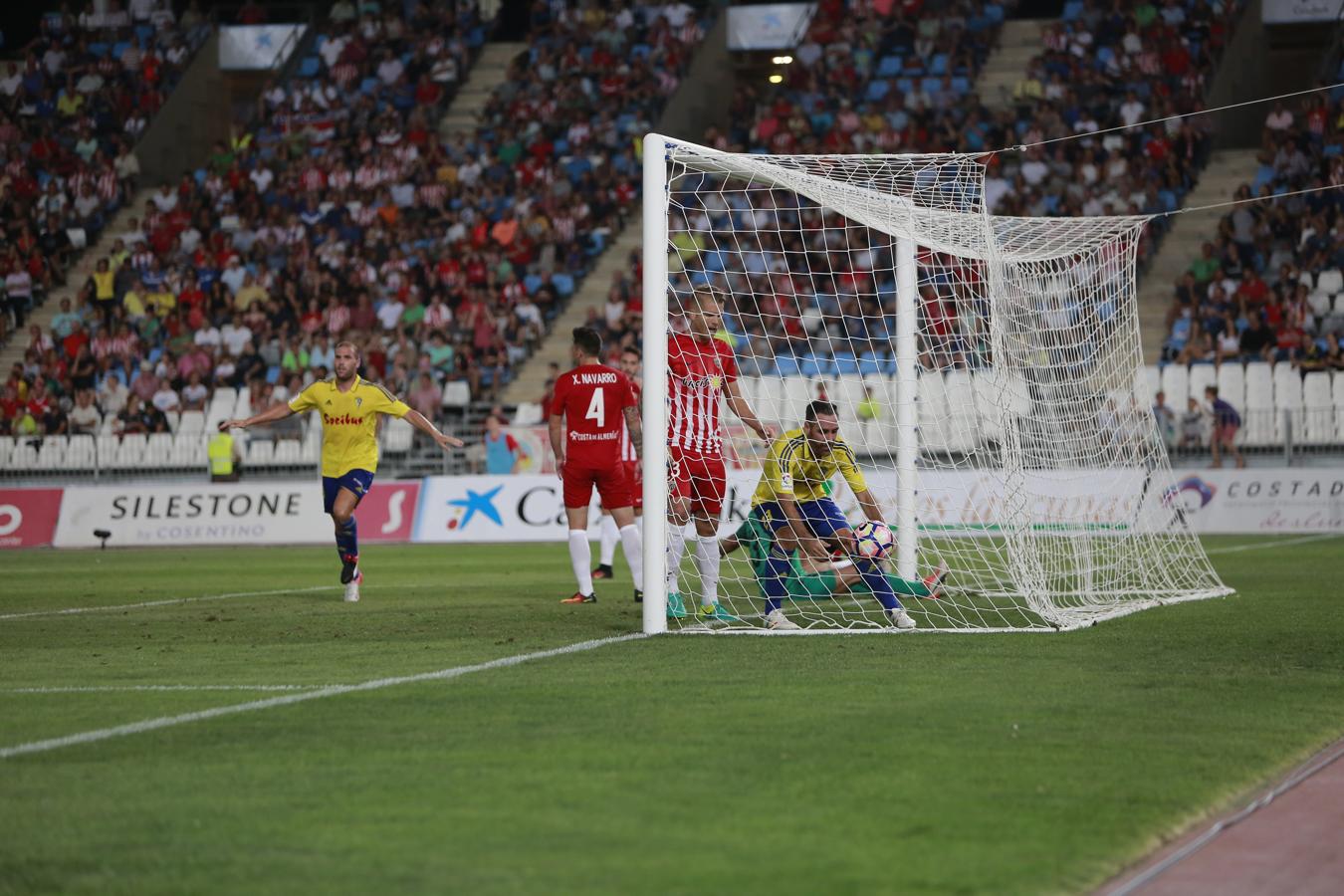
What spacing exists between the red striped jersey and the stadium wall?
12643 mm

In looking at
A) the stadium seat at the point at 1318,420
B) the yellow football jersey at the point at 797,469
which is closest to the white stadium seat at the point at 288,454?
the stadium seat at the point at 1318,420

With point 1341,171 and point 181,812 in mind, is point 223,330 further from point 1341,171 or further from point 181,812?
point 181,812

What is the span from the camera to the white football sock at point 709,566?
12234 mm

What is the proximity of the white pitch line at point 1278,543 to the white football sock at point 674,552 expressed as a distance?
401 inches

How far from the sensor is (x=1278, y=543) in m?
21.9

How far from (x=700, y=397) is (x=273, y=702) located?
4.94m

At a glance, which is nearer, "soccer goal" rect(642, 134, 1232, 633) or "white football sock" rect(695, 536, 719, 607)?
"soccer goal" rect(642, 134, 1232, 633)

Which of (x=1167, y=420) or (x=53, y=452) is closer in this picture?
(x=1167, y=420)

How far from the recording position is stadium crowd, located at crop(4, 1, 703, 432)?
1242 inches

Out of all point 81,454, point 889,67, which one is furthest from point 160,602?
point 889,67

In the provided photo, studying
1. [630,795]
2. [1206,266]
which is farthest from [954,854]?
[1206,266]

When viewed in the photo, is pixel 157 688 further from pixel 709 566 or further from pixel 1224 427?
pixel 1224 427

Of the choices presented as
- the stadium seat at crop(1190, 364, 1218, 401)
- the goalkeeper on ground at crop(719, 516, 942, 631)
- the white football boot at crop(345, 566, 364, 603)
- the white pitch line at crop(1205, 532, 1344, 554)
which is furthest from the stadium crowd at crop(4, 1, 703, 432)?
the goalkeeper on ground at crop(719, 516, 942, 631)

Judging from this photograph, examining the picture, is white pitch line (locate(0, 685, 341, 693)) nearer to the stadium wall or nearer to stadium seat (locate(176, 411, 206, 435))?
the stadium wall
